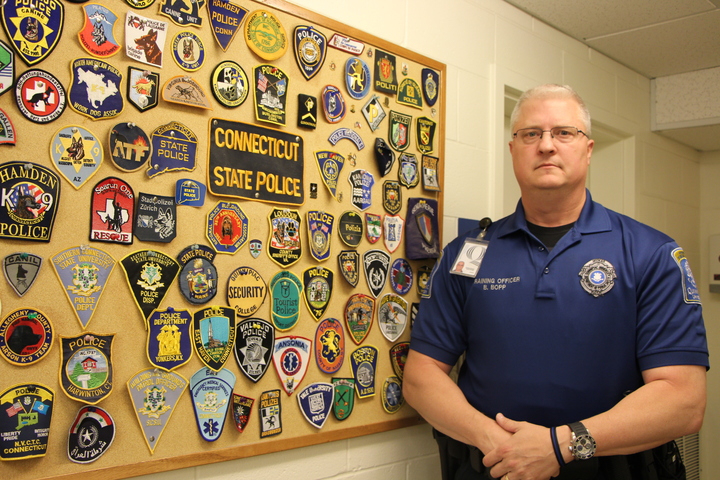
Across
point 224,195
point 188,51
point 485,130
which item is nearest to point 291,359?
point 224,195

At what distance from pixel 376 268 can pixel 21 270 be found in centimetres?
90

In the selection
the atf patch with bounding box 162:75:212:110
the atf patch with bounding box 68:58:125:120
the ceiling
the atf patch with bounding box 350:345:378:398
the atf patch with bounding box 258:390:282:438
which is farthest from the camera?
the ceiling

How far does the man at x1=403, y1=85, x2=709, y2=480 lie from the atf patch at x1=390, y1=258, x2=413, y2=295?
0.38 feet

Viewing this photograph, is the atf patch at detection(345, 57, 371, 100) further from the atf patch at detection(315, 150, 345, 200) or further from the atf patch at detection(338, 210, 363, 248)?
the atf patch at detection(338, 210, 363, 248)

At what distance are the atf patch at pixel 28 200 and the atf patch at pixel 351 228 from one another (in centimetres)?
71

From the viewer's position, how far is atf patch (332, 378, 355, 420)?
1529 millimetres

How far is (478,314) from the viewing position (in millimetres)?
1533

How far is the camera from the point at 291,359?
4.71 feet

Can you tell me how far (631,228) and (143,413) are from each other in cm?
127

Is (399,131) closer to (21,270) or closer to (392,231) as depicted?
(392,231)

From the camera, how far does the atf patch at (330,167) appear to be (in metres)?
1.52

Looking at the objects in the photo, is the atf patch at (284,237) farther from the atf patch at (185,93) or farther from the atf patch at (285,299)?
the atf patch at (185,93)

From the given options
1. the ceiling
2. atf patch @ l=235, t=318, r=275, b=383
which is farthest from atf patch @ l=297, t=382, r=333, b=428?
the ceiling

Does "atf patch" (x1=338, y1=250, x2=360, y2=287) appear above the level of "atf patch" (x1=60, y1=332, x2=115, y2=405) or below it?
above
